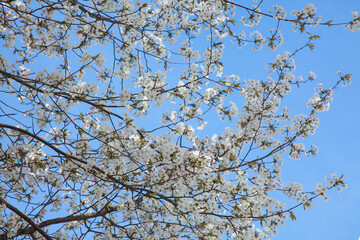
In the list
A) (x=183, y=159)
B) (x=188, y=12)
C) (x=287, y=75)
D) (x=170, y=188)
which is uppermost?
(x=188, y=12)

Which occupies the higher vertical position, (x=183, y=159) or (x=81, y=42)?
(x=81, y=42)

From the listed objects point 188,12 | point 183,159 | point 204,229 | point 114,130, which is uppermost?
point 188,12

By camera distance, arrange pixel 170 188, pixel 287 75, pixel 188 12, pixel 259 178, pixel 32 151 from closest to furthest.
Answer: pixel 32 151 → pixel 170 188 → pixel 259 178 → pixel 188 12 → pixel 287 75

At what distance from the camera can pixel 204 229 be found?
5164 mm

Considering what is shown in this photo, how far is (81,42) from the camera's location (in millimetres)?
5609

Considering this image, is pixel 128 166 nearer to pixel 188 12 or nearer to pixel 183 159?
pixel 183 159

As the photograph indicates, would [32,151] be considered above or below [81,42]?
below

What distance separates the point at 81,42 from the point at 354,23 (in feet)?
14.4

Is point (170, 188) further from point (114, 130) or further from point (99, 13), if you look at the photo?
point (99, 13)

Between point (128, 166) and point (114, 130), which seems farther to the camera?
point (128, 166)

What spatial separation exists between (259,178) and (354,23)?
286 centimetres

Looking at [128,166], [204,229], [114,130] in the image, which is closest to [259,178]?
[204,229]

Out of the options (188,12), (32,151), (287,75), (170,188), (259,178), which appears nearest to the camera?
(32,151)

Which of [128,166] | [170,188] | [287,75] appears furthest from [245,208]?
[287,75]
